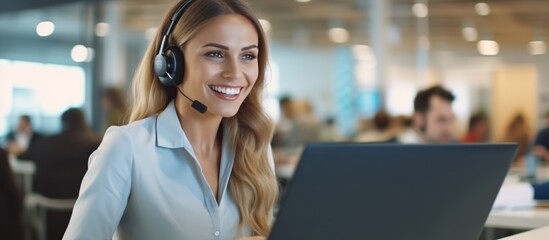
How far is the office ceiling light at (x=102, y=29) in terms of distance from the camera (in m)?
9.47

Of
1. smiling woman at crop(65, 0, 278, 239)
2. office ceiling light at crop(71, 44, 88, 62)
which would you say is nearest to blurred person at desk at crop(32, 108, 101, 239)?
smiling woman at crop(65, 0, 278, 239)

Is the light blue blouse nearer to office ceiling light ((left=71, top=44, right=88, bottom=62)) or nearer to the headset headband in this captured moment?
the headset headband

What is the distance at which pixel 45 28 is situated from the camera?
882 cm

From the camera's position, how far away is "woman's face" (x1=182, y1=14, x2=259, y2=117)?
171 cm

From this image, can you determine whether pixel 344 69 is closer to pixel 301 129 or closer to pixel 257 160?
pixel 301 129

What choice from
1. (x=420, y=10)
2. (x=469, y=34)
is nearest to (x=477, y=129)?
(x=469, y=34)

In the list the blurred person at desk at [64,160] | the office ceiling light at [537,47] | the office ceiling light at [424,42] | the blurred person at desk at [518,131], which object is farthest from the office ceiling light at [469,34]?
the blurred person at desk at [64,160]

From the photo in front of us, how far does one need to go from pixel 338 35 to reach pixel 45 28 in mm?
4136

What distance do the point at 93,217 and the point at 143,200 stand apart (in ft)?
0.43

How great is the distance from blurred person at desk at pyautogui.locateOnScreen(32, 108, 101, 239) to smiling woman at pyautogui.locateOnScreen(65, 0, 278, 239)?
3409 mm

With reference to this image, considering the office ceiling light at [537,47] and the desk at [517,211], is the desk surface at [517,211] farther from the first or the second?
the office ceiling light at [537,47]

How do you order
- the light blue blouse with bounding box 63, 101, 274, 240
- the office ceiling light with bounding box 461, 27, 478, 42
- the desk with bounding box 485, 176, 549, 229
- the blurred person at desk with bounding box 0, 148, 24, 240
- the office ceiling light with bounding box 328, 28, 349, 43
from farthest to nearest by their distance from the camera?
the office ceiling light with bounding box 328, 28, 349, 43 → the office ceiling light with bounding box 461, 27, 478, 42 → the blurred person at desk with bounding box 0, 148, 24, 240 → the desk with bounding box 485, 176, 549, 229 → the light blue blouse with bounding box 63, 101, 274, 240

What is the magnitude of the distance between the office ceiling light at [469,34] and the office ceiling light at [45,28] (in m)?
4.98

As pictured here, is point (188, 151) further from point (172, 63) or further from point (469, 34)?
point (469, 34)
